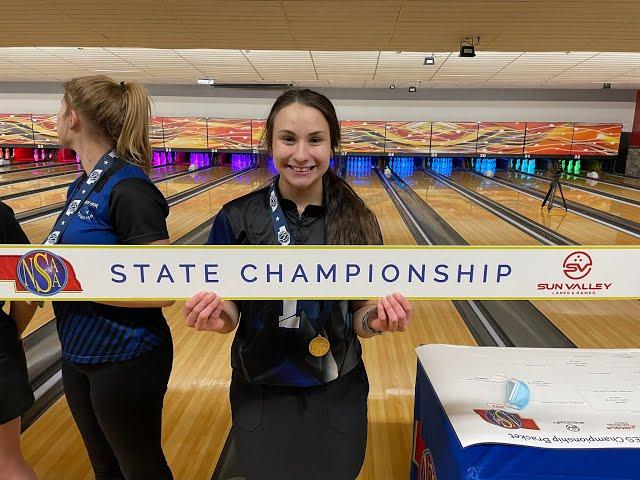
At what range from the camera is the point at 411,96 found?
11570 millimetres

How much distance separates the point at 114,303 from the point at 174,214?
16.9ft

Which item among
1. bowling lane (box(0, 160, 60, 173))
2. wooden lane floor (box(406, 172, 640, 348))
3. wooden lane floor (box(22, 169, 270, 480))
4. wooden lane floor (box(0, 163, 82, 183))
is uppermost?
bowling lane (box(0, 160, 60, 173))

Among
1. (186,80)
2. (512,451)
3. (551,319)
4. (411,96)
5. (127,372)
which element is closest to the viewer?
→ (512,451)

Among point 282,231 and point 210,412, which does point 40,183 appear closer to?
point 210,412

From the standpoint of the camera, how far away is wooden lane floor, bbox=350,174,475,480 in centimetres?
192

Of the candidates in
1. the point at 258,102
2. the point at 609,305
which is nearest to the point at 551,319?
the point at 609,305

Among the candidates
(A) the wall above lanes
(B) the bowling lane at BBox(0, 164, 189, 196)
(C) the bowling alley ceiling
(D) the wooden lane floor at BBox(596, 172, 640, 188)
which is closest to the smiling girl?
(C) the bowling alley ceiling

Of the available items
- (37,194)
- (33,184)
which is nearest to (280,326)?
(37,194)

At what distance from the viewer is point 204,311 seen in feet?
3.45

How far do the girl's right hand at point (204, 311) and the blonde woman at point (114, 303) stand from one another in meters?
0.19

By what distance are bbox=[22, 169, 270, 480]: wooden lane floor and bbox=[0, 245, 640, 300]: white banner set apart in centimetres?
60

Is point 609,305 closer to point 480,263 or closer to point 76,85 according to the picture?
point 480,263

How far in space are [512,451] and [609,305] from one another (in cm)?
292

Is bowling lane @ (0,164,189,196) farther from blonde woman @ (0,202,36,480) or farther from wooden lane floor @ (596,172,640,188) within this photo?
wooden lane floor @ (596,172,640,188)
